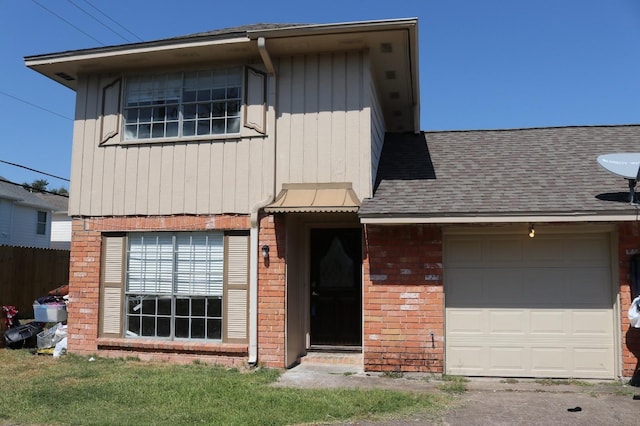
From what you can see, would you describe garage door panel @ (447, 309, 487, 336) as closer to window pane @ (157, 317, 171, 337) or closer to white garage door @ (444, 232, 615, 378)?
white garage door @ (444, 232, 615, 378)

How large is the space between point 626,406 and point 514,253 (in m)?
2.42

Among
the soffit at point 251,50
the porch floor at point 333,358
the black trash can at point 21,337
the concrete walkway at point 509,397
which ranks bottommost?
the concrete walkway at point 509,397

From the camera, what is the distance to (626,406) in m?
6.09

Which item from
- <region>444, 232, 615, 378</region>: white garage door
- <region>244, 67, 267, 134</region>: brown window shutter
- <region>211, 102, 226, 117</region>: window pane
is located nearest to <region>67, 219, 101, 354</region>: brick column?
<region>211, 102, 226, 117</region>: window pane

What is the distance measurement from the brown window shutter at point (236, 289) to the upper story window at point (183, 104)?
5.97 ft

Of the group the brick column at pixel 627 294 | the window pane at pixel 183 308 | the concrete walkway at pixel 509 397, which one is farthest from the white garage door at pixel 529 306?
the window pane at pixel 183 308

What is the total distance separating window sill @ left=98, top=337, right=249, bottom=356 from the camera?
8.14 m

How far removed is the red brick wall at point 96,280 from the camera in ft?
27.5

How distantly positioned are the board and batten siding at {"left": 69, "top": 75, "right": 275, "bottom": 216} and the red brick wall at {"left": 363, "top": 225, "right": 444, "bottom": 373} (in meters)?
2.04

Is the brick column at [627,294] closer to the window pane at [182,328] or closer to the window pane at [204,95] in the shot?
the window pane at [182,328]

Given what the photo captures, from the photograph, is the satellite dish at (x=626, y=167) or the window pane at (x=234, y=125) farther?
the window pane at (x=234, y=125)

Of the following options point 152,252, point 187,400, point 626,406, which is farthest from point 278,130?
point 626,406

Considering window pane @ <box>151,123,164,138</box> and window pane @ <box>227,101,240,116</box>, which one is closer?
window pane @ <box>227,101,240,116</box>

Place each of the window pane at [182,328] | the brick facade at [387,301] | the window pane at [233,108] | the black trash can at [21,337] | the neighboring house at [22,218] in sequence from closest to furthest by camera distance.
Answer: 1. the brick facade at [387,301]
2. the window pane at [182,328]
3. the window pane at [233,108]
4. the black trash can at [21,337]
5. the neighboring house at [22,218]
